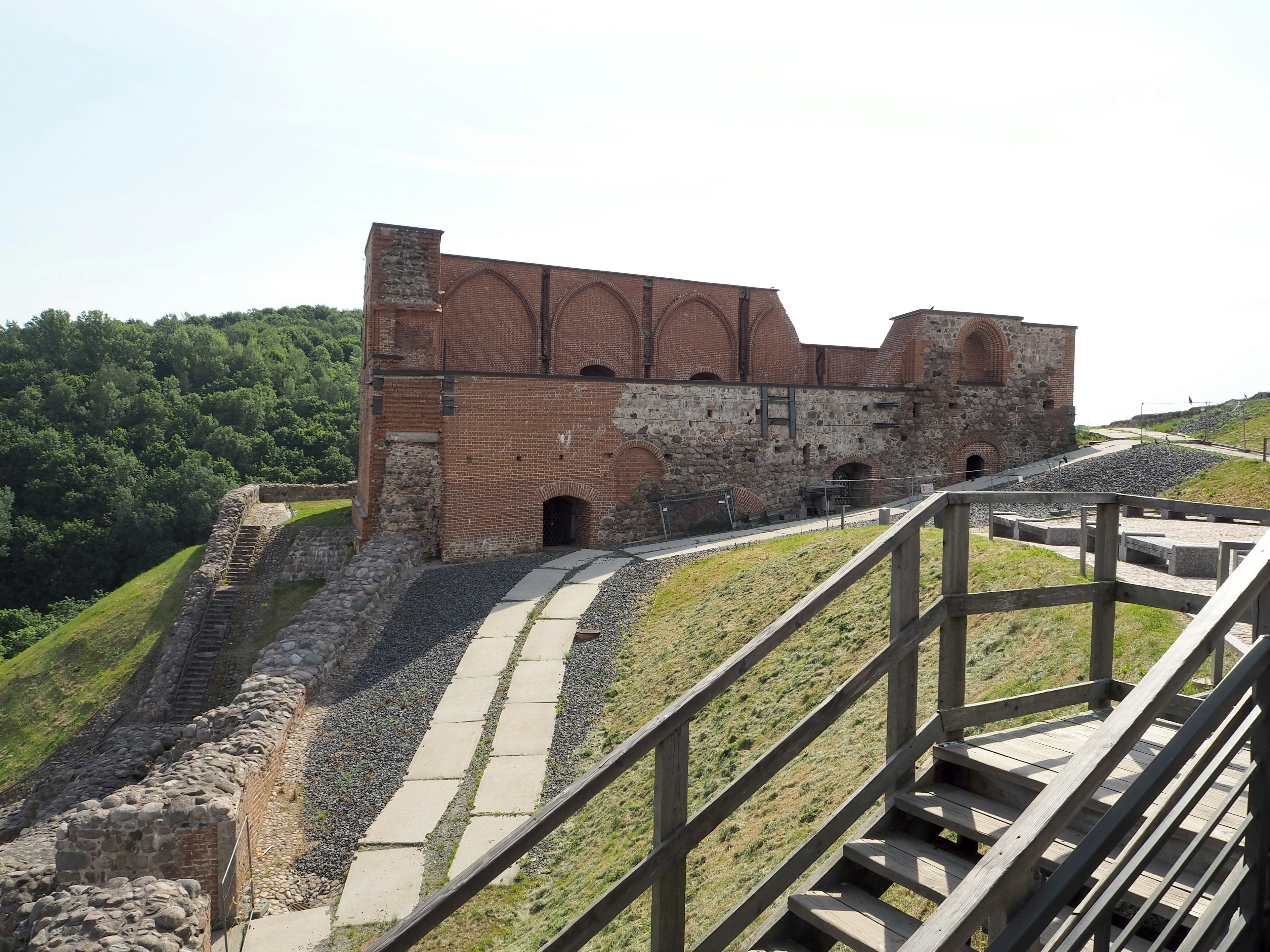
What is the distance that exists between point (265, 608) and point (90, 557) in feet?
105

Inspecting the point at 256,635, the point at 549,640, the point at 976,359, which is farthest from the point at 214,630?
the point at 976,359

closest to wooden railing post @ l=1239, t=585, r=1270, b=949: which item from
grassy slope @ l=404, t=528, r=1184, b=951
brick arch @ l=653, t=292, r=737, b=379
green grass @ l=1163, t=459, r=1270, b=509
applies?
grassy slope @ l=404, t=528, r=1184, b=951

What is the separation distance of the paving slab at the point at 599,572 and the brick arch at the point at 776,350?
11.9 m

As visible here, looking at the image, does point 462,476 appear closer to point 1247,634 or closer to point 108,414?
point 1247,634

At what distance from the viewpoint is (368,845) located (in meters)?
7.88

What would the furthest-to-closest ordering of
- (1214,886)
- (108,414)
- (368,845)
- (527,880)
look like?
(108,414) → (368,845) → (527,880) → (1214,886)

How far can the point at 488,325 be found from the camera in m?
22.9

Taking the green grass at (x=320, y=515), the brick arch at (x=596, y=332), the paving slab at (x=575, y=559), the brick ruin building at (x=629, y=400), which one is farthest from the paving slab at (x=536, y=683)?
the brick arch at (x=596, y=332)

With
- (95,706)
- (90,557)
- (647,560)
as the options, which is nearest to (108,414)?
(90,557)

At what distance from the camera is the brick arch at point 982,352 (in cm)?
2412

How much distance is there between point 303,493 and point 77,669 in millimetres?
8353

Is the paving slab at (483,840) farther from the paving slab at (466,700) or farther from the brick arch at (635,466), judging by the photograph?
the brick arch at (635,466)

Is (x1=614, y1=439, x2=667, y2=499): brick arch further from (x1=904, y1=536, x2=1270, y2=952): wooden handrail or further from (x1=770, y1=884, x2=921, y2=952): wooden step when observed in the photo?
(x1=904, y1=536, x2=1270, y2=952): wooden handrail

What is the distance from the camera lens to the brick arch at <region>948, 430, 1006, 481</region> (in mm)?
23688
